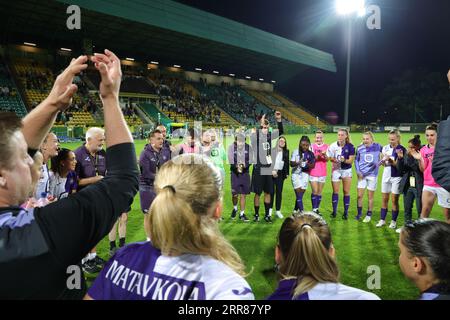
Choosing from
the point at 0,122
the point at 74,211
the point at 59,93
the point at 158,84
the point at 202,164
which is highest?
the point at 158,84

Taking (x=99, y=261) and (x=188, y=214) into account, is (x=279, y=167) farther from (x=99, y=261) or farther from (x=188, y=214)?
(x=188, y=214)

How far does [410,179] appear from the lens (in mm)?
6582

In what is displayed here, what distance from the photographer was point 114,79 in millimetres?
1430

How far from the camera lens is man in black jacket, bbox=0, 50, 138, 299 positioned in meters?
1.09

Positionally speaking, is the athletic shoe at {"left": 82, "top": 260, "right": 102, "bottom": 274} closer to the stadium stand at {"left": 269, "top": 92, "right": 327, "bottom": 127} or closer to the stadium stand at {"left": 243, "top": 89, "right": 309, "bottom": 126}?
the stadium stand at {"left": 243, "top": 89, "right": 309, "bottom": 126}

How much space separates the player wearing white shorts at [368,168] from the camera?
753cm

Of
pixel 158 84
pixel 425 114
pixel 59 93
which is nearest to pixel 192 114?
pixel 158 84

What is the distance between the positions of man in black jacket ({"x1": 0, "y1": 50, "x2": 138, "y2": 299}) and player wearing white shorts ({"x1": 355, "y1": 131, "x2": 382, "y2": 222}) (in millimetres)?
7202

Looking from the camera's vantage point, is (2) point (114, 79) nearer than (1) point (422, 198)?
Result: Yes

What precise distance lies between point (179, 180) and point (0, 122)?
0.77 m

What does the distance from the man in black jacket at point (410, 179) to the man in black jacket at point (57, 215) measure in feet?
20.2

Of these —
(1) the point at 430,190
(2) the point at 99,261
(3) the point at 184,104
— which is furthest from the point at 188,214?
(3) the point at 184,104

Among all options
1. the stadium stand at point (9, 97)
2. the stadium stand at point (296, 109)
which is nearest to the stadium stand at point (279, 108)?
the stadium stand at point (296, 109)

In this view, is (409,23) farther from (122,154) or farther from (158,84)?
(122,154)
